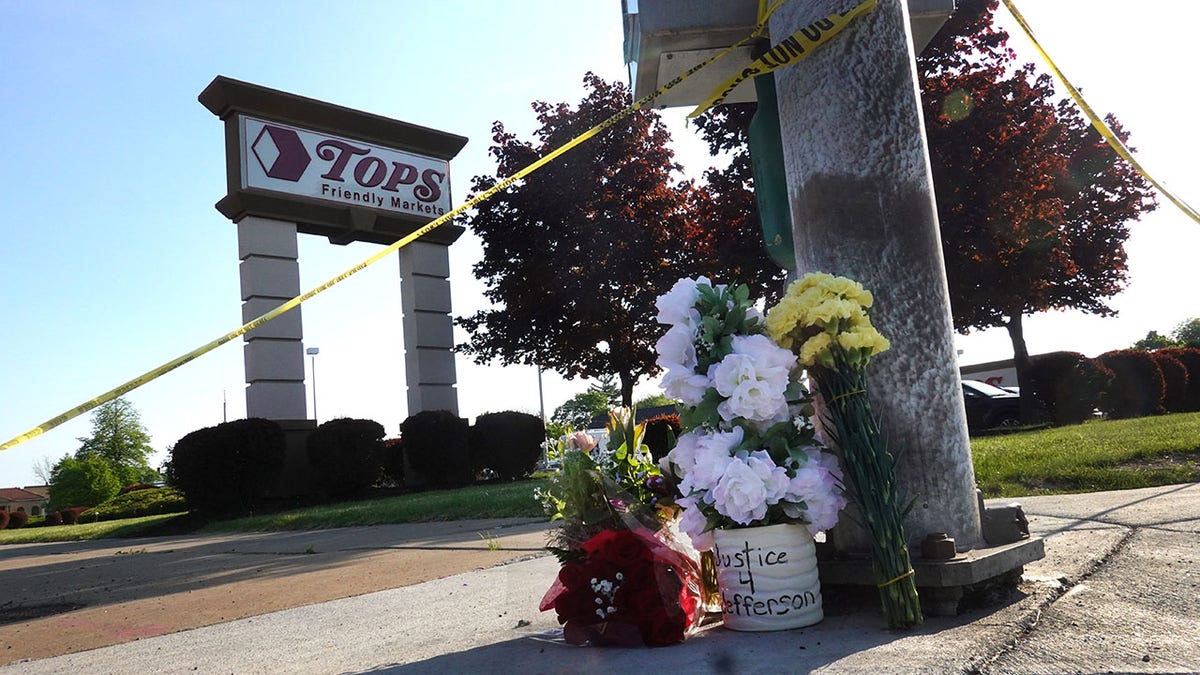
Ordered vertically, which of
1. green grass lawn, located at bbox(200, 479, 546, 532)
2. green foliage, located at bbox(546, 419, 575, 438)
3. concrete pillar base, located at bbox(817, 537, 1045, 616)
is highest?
green foliage, located at bbox(546, 419, 575, 438)

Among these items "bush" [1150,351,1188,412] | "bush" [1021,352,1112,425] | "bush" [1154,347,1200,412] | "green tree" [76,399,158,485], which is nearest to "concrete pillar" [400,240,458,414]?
"bush" [1021,352,1112,425]

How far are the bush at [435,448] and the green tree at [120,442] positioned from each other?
176 ft

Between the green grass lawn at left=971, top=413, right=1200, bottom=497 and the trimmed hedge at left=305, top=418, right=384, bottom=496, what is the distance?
36.5 ft

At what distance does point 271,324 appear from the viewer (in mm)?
15750

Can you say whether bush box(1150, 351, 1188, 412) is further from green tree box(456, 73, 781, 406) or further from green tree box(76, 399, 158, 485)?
green tree box(76, 399, 158, 485)

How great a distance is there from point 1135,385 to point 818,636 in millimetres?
18061

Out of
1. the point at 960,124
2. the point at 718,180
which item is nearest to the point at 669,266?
the point at 718,180

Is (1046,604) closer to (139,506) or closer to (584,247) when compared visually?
(584,247)

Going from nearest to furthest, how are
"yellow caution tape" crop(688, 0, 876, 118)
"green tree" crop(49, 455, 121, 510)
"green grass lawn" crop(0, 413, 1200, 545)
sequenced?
1. "yellow caution tape" crop(688, 0, 876, 118)
2. "green grass lawn" crop(0, 413, 1200, 545)
3. "green tree" crop(49, 455, 121, 510)

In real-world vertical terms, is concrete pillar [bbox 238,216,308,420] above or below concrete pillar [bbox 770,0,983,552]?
above

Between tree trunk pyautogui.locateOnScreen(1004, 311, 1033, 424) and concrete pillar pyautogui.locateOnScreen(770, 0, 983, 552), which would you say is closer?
concrete pillar pyautogui.locateOnScreen(770, 0, 983, 552)

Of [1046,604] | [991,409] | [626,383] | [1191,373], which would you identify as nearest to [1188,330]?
[1191,373]

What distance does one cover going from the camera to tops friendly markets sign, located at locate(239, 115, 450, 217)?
1563 cm

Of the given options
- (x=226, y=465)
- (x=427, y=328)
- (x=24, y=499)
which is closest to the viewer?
(x=226, y=465)
